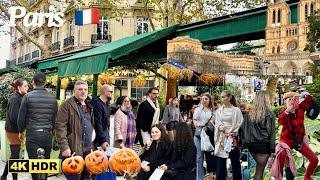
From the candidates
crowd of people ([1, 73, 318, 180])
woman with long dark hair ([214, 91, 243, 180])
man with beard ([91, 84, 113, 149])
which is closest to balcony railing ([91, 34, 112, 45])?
crowd of people ([1, 73, 318, 180])

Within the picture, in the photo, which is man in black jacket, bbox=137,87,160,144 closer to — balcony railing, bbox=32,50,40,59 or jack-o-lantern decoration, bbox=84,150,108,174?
jack-o-lantern decoration, bbox=84,150,108,174

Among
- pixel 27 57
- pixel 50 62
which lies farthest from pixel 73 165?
pixel 27 57

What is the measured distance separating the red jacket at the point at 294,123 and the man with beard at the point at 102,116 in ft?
7.79

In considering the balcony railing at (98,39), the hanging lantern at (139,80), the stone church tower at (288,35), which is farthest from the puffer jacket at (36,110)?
the balcony railing at (98,39)

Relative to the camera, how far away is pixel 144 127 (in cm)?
948

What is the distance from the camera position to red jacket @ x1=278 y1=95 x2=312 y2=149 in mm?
6980

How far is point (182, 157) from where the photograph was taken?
5.86 m

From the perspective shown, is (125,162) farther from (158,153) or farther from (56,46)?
(56,46)

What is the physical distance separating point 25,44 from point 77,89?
53.2 meters

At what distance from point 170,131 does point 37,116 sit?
1.62 meters

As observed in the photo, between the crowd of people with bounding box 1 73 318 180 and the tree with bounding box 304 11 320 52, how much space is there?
4.99ft

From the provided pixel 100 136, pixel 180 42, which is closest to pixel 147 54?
pixel 180 42

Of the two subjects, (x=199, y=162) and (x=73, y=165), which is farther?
(x=199, y=162)

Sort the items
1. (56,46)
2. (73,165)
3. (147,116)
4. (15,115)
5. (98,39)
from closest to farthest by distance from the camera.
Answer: (73,165) < (15,115) < (147,116) < (98,39) < (56,46)
